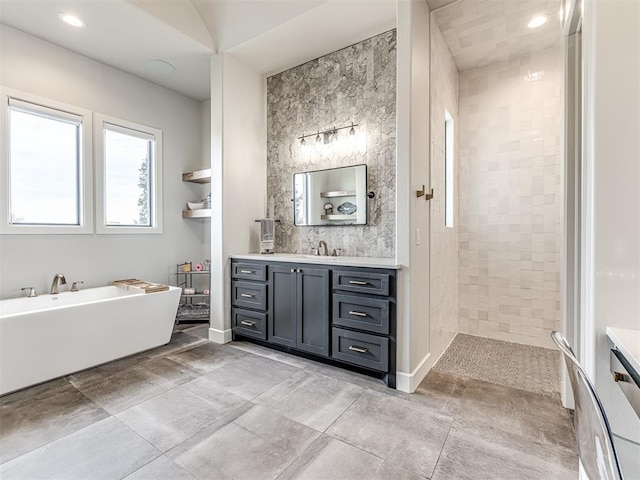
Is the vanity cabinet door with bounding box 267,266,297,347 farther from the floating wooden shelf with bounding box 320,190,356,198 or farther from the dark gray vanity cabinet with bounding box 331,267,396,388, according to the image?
the floating wooden shelf with bounding box 320,190,356,198

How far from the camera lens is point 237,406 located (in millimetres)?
2113

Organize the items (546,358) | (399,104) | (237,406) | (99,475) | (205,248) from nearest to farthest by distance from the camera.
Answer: (99,475)
(237,406)
(399,104)
(546,358)
(205,248)

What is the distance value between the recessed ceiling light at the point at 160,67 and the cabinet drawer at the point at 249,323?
112 inches

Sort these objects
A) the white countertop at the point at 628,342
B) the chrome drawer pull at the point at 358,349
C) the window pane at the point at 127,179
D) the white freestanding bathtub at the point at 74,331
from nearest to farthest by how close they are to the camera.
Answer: the white countertop at the point at 628,342, the white freestanding bathtub at the point at 74,331, the chrome drawer pull at the point at 358,349, the window pane at the point at 127,179

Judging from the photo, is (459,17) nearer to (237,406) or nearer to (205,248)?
(237,406)

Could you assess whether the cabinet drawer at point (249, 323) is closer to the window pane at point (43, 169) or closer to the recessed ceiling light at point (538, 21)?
the window pane at point (43, 169)

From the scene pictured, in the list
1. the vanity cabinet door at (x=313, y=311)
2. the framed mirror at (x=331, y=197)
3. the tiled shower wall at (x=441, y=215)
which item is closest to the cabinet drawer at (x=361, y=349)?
the vanity cabinet door at (x=313, y=311)

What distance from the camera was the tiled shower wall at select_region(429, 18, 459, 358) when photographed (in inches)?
113

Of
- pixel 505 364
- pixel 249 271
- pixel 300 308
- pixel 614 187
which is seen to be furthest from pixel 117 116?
pixel 505 364

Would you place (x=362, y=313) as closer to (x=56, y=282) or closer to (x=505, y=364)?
(x=505, y=364)

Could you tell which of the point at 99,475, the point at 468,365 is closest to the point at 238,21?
the point at 99,475

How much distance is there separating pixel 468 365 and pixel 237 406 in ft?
6.67

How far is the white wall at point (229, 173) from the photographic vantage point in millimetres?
3342

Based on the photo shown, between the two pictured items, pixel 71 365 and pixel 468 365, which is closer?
pixel 71 365
